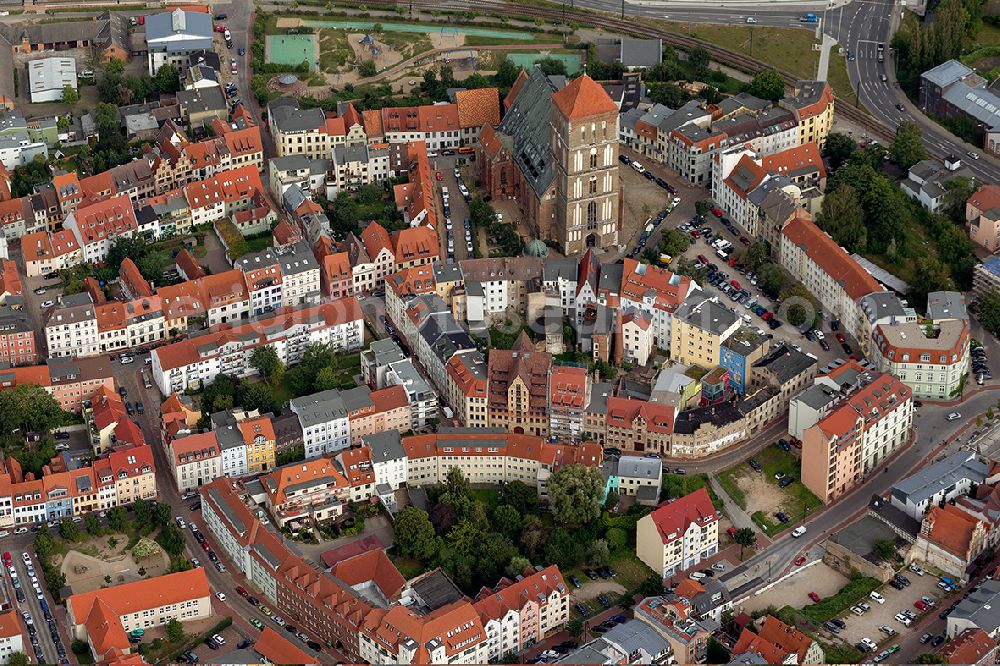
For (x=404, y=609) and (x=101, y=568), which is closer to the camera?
(x=404, y=609)

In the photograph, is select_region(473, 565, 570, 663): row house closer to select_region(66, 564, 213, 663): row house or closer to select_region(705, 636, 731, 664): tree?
select_region(705, 636, 731, 664): tree

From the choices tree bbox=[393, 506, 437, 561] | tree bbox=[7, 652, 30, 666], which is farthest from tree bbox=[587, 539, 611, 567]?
tree bbox=[7, 652, 30, 666]

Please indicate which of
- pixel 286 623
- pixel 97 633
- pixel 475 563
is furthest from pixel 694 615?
pixel 97 633

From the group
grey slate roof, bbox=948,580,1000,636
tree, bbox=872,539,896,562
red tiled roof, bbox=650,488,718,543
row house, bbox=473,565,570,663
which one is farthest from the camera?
tree, bbox=872,539,896,562

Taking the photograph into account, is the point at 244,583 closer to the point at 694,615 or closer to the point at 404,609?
the point at 404,609

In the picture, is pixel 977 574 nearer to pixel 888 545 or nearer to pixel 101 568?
pixel 888 545

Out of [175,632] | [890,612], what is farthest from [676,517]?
[175,632]

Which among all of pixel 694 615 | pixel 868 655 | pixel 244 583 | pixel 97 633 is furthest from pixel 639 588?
pixel 97 633

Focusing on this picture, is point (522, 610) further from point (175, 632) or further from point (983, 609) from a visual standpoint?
point (983, 609)
